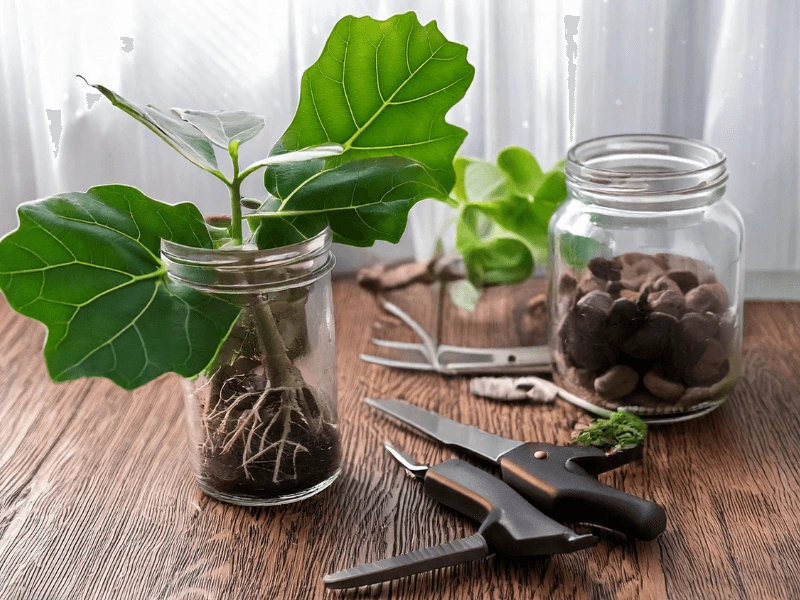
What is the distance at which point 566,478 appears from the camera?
2.17 ft

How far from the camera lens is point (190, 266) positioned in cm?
63

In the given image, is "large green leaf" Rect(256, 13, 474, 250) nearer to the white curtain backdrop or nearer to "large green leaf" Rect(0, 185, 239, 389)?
"large green leaf" Rect(0, 185, 239, 389)

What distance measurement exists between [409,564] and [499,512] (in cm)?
8

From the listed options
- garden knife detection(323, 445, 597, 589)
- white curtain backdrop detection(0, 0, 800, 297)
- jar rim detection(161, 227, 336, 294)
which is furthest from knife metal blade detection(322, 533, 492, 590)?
white curtain backdrop detection(0, 0, 800, 297)

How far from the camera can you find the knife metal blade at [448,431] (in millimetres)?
735

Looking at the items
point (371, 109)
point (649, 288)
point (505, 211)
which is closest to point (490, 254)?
point (505, 211)

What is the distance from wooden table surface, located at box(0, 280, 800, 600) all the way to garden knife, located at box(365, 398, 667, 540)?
0.02m

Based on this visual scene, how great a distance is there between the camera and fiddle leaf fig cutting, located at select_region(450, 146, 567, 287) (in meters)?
0.96

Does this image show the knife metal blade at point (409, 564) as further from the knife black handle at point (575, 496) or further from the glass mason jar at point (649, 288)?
the glass mason jar at point (649, 288)

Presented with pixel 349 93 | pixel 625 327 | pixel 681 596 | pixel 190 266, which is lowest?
pixel 681 596

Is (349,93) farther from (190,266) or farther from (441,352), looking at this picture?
(441,352)

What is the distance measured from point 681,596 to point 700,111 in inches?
26.1

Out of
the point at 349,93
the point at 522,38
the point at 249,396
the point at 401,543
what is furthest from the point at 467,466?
the point at 522,38

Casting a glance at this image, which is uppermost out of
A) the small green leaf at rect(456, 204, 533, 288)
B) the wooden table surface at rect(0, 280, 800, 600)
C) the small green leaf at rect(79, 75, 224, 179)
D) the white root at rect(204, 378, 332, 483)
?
the small green leaf at rect(79, 75, 224, 179)
